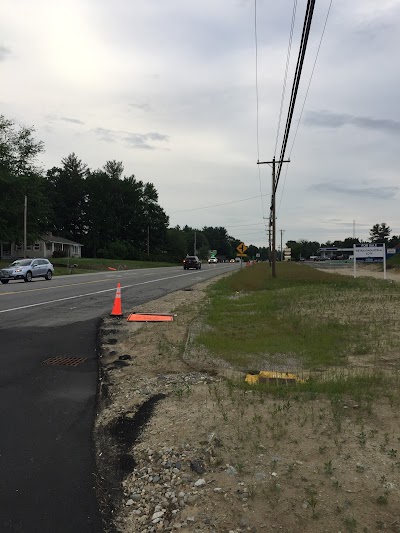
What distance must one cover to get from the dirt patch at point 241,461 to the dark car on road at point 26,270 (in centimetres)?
2510

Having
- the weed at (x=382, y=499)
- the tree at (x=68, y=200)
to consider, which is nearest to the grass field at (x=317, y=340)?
the weed at (x=382, y=499)

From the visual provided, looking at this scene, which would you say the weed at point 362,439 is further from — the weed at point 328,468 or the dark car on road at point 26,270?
the dark car on road at point 26,270

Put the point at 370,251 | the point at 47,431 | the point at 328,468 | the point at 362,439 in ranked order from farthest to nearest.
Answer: the point at 370,251, the point at 47,431, the point at 362,439, the point at 328,468

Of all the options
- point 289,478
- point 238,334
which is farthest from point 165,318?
point 289,478

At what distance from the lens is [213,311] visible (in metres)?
14.4

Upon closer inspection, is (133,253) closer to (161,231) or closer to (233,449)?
(161,231)

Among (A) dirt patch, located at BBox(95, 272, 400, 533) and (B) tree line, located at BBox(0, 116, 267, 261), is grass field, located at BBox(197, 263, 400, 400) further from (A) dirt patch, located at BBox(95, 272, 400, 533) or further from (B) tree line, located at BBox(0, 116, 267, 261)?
(B) tree line, located at BBox(0, 116, 267, 261)

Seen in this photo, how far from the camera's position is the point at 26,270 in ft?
98.7

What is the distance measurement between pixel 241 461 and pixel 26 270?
1128 inches

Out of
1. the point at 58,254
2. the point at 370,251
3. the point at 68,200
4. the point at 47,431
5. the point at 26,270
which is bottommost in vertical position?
the point at 47,431

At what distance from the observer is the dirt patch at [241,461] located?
318 centimetres

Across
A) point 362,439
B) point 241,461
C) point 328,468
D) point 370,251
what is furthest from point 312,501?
point 370,251

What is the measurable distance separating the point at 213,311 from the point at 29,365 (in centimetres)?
745

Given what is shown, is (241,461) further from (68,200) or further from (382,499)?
(68,200)
